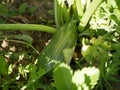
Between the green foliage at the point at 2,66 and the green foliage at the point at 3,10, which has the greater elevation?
the green foliage at the point at 3,10

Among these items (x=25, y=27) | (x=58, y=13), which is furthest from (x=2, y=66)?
(x=58, y=13)

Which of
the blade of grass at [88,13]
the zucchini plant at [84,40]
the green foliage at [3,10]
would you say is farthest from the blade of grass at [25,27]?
the green foliage at [3,10]

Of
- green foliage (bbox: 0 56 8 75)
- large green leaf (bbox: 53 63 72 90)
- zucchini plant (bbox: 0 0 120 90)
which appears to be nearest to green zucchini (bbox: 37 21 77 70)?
zucchini plant (bbox: 0 0 120 90)

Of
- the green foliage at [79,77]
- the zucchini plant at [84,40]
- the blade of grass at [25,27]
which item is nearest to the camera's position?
the green foliage at [79,77]

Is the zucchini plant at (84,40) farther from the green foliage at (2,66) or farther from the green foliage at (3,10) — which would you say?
the green foliage at (3,10)

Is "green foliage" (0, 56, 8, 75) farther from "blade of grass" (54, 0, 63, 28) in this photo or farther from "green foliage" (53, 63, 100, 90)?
"blade of grass" (54, 0, 63, 28)

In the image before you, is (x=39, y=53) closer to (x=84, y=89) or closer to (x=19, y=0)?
(x=19, y=0)

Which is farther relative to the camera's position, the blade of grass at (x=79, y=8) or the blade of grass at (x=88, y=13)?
the blade of grass at (x=79, y=8)
